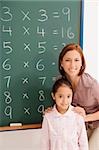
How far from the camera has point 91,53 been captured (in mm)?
2543

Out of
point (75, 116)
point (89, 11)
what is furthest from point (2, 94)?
point (89, 11)

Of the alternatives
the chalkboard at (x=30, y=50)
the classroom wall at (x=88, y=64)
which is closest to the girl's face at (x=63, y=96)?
the chalkboard at (x=30, y=50)

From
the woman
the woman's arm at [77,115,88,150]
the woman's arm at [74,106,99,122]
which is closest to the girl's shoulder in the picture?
the woman

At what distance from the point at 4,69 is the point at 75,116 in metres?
0.60

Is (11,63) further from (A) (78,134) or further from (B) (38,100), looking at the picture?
(A) (78,134)

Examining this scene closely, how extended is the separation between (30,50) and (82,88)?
0.46 meters

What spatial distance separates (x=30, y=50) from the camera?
89.1 inches

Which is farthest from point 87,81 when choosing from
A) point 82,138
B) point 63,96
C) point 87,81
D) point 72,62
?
point 82,138

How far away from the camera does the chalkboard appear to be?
2201mm

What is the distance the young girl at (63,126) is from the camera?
6.53ft

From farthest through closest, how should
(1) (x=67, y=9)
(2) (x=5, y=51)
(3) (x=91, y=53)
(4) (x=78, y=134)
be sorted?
1. (3) (x=91, y=53)
2. (1) (x=67, y=9)
3. (2) (x=5, y=51)
4. (4) (x=78, y=134)

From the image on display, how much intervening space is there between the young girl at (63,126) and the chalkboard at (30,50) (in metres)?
0.29

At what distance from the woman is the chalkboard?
0.17 m

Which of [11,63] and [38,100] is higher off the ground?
[11,63]
